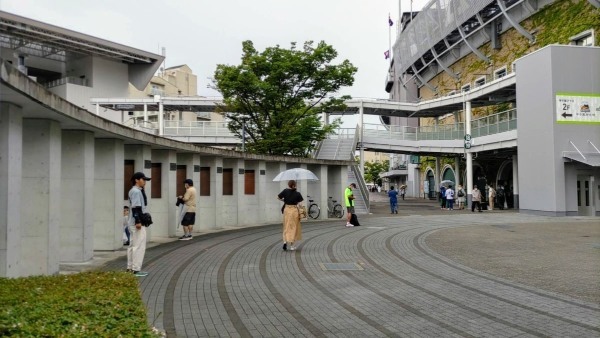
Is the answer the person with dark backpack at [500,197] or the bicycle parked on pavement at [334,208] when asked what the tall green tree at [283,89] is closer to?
the bicycle parked on pavement at [334,208]

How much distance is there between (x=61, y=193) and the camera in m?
10.5

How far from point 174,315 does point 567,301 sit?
18.4ft

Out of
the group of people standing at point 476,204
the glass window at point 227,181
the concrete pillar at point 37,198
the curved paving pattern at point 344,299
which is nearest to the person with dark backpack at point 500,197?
the group of people standing at point 476,204

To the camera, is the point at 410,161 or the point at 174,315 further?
the point at 410,161

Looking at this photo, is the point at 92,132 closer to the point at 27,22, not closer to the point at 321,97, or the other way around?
the point at 321,97

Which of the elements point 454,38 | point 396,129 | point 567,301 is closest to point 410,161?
point 454,38

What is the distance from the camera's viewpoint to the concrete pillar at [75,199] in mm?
10406

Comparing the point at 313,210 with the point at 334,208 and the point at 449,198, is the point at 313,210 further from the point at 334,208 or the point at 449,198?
the point at 449,198

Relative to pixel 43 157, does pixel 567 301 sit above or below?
below

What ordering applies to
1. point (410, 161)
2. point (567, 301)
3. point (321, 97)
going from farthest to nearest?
1. point (410, 161)
2. point (321, 97)
3. point (567, 301)

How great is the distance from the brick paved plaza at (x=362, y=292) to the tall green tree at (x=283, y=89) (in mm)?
13873

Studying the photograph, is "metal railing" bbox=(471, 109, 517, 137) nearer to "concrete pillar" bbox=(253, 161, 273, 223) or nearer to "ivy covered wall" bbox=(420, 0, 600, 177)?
"ivy covered wall" bbox=(420, 0, 600, 177)

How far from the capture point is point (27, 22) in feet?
151

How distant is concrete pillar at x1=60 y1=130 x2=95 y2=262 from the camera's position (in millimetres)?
10406
